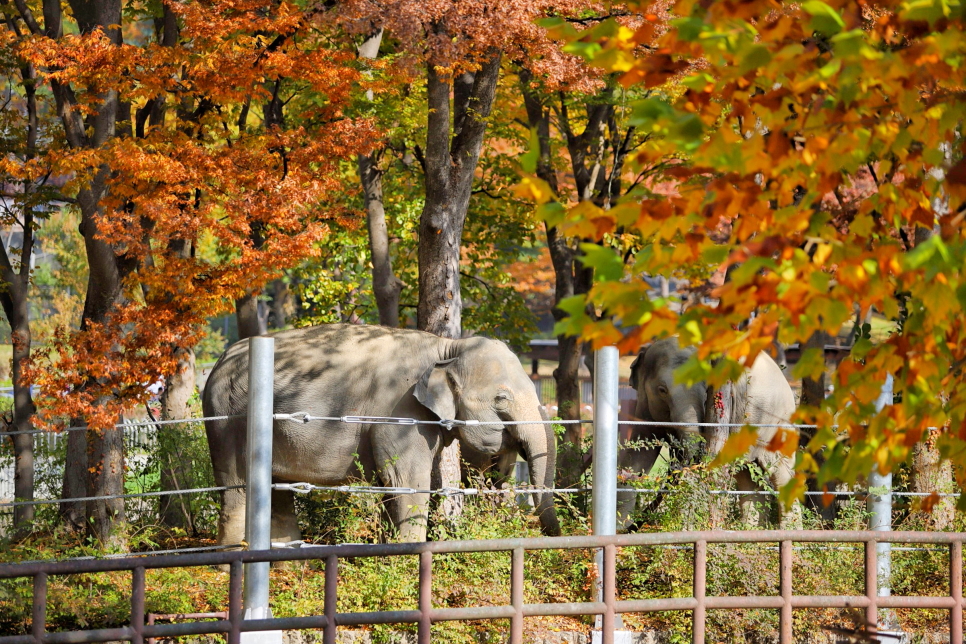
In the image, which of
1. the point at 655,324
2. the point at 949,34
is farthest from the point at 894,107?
the point at 655,324

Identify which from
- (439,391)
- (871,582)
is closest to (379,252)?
(439,391)

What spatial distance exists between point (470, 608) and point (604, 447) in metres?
1.76

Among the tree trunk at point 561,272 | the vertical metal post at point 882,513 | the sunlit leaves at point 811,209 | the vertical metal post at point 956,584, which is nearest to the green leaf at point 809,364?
the sunlit leaves at point 811,209

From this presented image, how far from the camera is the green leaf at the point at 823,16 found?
2.81 metres

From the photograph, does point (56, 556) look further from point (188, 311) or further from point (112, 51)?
point (112, 51)

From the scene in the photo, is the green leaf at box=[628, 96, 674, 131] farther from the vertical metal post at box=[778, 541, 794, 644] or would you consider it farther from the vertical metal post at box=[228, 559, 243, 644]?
the vertical metal post at box=[778, 541, 794, 644]

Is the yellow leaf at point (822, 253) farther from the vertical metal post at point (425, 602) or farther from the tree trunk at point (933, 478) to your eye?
the tree trunk at point (933, 478)

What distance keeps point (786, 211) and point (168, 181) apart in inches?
233

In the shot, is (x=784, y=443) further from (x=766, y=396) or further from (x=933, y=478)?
(x=766, y=396)

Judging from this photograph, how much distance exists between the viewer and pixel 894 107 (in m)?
3.53

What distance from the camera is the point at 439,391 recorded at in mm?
8570

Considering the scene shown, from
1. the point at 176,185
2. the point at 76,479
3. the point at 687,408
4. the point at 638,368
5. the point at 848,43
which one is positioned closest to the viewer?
the point at 848,43

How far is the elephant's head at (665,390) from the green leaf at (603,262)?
20.6 ft

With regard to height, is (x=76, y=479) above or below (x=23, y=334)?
below
